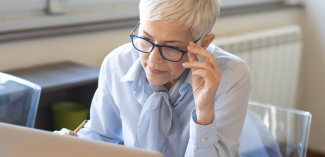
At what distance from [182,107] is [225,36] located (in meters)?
1.48

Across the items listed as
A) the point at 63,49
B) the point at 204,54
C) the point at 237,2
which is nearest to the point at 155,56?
the point at 204,54

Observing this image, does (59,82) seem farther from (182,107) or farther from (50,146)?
(50,146)

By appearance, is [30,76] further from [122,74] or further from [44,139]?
[44,139]

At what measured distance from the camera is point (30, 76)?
1692 millimetres

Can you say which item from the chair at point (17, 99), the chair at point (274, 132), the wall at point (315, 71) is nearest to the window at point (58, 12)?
the chair at point (17, 99)

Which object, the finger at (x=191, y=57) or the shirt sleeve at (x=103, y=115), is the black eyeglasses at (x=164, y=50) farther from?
the shirt sleeve at (x=103, y=115)

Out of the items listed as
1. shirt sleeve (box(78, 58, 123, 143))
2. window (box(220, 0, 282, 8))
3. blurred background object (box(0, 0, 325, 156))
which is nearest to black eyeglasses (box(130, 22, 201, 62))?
shirt sleeve (box(78, 58, 123, 143))

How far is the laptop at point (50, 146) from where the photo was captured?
1.83ft

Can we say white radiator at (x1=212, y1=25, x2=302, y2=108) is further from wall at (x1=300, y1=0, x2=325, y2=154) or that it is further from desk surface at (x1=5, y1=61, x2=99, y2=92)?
desk surface at (x1=5, y1=61, x2=99, y2=92)

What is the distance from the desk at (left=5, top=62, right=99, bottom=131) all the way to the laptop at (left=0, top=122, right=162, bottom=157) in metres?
0.97

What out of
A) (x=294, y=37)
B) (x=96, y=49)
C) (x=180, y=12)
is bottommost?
(x=294, y=37)

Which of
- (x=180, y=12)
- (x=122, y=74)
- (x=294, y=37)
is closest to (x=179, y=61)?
(x=180, y=12)

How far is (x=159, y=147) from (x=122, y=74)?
0.93 feet

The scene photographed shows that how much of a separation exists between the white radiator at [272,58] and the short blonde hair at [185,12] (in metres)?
1.46
